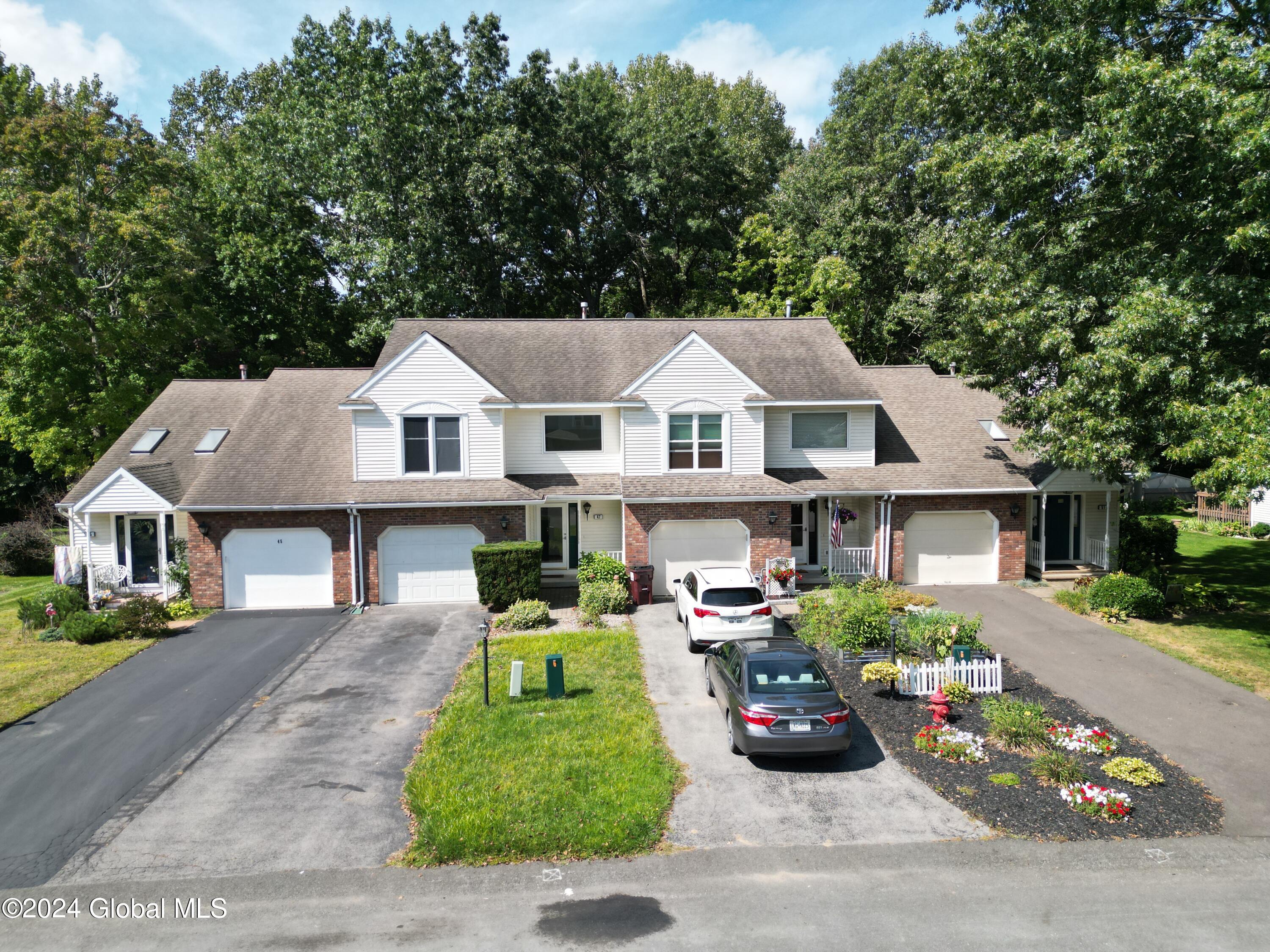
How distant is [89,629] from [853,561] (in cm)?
2015

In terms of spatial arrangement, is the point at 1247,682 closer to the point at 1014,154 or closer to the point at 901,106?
the point at 1014,154

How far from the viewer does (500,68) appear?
1280 inches

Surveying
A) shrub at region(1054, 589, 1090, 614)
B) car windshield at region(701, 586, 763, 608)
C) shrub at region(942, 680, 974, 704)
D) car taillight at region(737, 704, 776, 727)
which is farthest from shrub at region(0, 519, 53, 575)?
shrub at region(1054, 589, 1090, 614)

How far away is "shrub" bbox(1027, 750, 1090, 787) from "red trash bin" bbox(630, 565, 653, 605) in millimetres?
10969

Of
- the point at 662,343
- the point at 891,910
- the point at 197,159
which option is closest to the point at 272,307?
the point at 197,159

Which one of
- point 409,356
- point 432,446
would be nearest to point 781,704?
point 432,446

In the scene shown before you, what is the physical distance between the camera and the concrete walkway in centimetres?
991

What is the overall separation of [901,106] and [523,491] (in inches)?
1070

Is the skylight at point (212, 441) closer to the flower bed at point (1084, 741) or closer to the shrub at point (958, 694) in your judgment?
the shrub at point (958, 694)

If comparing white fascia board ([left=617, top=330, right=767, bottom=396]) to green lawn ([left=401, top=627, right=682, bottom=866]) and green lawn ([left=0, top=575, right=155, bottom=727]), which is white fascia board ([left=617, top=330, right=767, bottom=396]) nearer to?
green lawn ([left=401, top=627, right=682, bottom=866])

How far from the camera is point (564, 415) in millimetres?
21859

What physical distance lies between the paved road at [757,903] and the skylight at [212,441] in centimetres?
1717

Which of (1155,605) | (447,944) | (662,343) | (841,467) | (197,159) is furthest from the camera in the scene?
(197,159)

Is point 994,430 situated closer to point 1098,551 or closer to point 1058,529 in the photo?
point 1058,529
